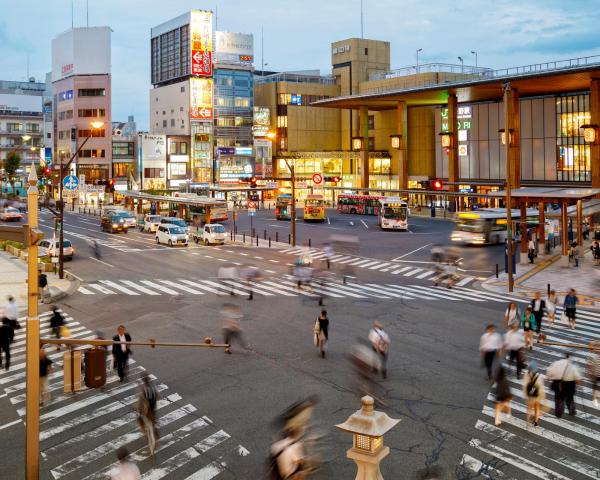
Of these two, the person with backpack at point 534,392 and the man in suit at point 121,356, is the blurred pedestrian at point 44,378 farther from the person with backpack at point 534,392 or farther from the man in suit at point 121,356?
the person with backpack at point 534,392

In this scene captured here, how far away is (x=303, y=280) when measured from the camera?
115 feet

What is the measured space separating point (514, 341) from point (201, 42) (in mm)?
109354

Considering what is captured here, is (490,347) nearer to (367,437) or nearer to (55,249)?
(367,437)

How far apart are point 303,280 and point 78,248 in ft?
91.3

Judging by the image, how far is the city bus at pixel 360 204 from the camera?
290ft

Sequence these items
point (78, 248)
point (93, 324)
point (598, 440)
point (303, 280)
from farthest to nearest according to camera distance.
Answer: point (78, 248) → point (303, 280) → point (93, 324) → point (598, 440)

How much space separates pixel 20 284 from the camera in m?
37.0

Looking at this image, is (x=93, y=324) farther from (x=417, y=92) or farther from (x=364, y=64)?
(x=364, y=64)

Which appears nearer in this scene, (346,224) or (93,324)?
(93,324)

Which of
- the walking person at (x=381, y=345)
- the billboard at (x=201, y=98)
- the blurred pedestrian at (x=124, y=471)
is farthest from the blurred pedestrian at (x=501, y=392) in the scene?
the billboard at (x=201, y=98)

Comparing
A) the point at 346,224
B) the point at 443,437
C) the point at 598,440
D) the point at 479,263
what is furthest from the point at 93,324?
the point at 346,224

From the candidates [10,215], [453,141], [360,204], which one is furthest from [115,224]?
[453,141]

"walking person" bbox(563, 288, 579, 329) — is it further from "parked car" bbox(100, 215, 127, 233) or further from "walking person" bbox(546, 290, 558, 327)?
"parked car" bbox(100, 215, 127, 233)

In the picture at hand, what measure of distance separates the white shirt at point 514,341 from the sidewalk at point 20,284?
22314 millimetres
